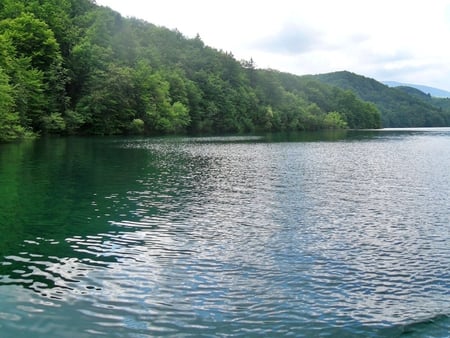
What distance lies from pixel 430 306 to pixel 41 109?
272 ft

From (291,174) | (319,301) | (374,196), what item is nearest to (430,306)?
(319,301)

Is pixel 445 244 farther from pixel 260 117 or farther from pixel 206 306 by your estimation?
pixel 260 117

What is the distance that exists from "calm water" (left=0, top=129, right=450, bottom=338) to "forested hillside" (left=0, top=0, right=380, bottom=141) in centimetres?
4213

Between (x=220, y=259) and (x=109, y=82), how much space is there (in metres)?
88.3

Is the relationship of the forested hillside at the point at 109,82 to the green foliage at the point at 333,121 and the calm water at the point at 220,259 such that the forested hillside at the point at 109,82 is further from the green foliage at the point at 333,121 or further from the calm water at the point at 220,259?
the calm water at the point at 220,259

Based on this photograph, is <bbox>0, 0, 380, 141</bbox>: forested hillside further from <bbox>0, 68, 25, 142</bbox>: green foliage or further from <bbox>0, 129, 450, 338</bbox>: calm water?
<bbox>0, 129, 450, 338</bbox>: calm water

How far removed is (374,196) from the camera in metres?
26.4

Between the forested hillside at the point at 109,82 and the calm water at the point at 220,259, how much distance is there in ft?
138

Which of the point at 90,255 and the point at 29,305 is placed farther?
the point at 90,255

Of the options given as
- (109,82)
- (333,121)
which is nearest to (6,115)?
(109,82)

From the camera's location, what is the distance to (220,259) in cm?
1402

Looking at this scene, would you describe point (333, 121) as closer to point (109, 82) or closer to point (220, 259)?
point (109, 82)

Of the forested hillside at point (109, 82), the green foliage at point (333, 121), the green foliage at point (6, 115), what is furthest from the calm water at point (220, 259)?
the green foliage at point (333, 121)

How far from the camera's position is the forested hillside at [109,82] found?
77750 mm
